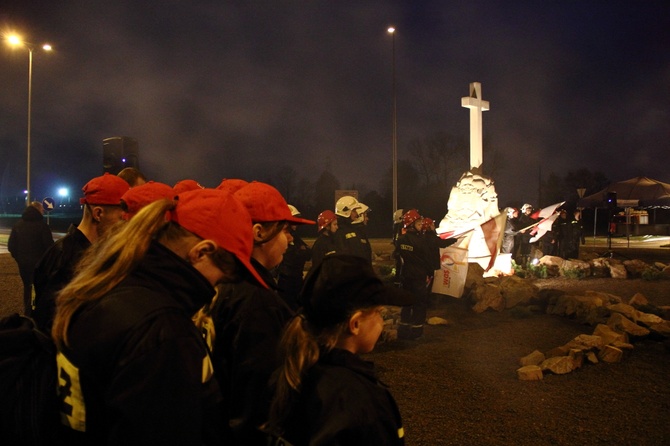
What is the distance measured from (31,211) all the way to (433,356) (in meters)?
6.56

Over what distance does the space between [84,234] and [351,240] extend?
512cm

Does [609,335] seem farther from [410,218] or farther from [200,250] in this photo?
[200,250]

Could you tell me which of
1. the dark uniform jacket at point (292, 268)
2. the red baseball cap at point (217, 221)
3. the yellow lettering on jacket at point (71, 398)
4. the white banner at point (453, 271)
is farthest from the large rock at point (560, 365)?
the yellow lettering on jacket at point (71, 398)

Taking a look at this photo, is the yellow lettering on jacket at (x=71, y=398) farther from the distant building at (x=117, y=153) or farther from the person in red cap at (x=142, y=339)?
the distant building at (x=117, y=153)

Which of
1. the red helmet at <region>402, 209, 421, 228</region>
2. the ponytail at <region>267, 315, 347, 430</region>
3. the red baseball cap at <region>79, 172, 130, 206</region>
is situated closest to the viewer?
the ponytail at <region>267, 315, 347, 430</region>

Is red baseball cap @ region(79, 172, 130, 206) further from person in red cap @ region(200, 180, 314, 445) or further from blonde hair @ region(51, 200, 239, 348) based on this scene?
blonde hair @ region(51, 200, 239, 348)

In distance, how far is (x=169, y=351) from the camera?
4.35 ft

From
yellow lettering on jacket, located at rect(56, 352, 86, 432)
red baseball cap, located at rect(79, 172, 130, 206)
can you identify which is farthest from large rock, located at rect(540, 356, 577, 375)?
yellow lettering on jacket, located at rect(56, 352, 86, 432)

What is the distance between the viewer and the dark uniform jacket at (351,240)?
8262 mm

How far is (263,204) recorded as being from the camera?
2.73 metres

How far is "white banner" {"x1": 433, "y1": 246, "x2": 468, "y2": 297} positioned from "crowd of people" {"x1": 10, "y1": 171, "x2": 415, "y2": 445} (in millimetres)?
7858

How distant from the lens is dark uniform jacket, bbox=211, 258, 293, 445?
211 centimetres

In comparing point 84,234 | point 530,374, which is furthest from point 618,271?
point 84,234

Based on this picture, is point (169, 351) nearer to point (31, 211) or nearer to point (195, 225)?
point (195, 225)
